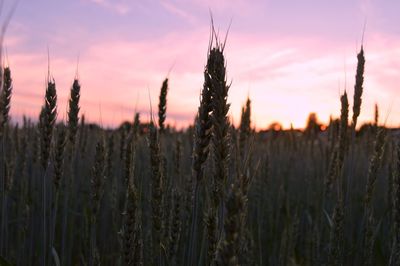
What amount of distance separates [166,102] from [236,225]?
1.95 meters

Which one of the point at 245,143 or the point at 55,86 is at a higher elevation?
the point at 55,86

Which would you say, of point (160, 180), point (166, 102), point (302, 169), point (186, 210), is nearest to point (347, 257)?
point (186, 210)

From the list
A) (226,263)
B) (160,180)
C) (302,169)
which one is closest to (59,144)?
(160,180)

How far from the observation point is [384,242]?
4.66 m

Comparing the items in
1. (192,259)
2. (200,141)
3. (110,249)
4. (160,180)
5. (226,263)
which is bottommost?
(110,249)

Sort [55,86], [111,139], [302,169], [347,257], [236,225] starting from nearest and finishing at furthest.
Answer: [236,225], [55,86], [347,257], [111,139], [302,169]

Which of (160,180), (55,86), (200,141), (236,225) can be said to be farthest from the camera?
(55,86)

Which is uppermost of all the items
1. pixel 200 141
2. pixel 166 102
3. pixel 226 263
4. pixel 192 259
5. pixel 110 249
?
pixel 166 102

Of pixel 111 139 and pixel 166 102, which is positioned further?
pixel 111 139

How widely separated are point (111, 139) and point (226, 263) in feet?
9.52

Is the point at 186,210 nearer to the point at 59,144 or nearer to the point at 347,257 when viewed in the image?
the point at 59,144

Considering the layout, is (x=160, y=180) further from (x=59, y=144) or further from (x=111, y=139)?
(x=111, y=139)

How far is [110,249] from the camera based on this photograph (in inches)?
164

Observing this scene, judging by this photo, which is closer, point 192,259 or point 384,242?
point 192,259
